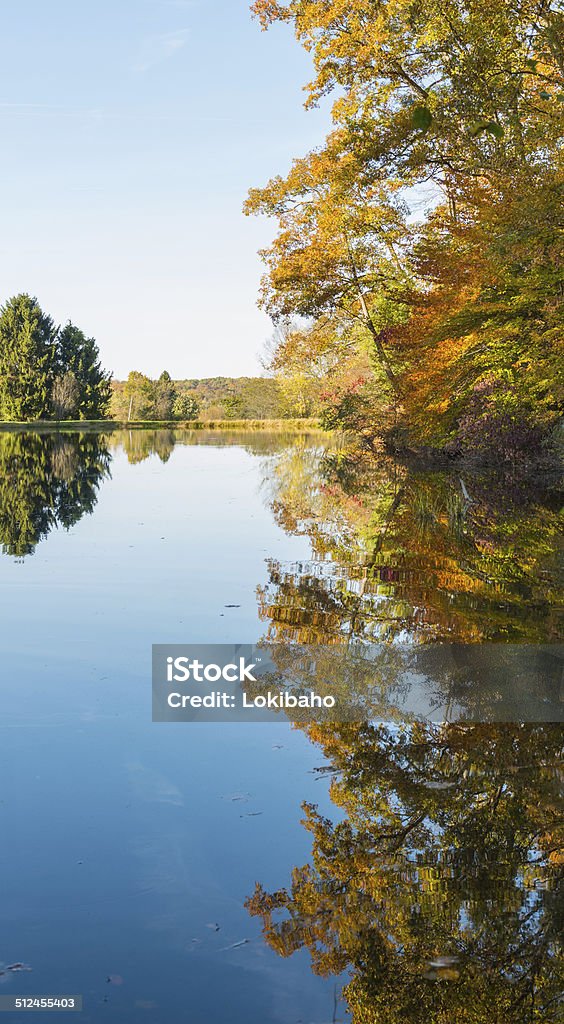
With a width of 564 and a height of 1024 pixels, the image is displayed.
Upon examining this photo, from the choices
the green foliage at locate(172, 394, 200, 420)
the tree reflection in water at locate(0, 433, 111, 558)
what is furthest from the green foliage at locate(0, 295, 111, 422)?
the tree reflection in water at locate(0, 433, 111, 558)

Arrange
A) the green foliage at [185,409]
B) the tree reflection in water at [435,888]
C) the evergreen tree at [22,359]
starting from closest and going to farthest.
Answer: the tree reflection in water at [435,888] → the evergreen tree at [22,359] → the green foliage at [185,409]

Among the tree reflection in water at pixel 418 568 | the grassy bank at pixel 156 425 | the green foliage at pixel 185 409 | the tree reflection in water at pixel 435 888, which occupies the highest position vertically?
the green foliage at pixel 185 409

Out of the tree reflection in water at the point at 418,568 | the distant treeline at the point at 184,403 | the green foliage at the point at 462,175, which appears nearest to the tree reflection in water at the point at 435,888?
the tree reflection in water at the point at 418,568

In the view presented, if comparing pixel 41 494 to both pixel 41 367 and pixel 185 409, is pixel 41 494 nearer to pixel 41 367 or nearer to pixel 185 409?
pixel 41 367

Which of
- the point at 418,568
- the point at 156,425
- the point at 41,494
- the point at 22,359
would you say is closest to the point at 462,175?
the point at 41,494

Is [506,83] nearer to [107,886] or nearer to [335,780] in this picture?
[335,780]

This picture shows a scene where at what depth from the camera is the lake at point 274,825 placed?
103 inches

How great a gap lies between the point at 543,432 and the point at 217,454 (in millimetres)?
15913

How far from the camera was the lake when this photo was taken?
2.61 metres

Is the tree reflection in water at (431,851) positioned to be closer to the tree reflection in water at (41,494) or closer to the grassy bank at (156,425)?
the tree reflection in water at (41,494)

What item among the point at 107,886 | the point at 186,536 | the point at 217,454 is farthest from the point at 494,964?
the point at 217,454

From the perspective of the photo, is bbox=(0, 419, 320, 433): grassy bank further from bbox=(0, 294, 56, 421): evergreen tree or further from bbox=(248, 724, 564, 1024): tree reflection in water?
bbox=(248, 724, 564, 1024): tree reflection in water

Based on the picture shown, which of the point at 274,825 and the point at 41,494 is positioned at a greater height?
the point at 41,494

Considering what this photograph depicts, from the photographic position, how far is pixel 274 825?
140 inches
